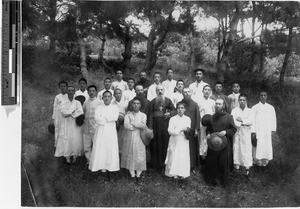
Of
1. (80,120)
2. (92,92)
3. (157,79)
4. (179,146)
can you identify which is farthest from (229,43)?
(80,120)

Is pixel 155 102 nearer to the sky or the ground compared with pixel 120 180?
nearer to the sky

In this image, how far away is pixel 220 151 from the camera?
19.5ft

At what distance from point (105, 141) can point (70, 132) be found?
561mm

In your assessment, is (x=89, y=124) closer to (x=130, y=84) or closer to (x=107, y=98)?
(x=107, y=98)

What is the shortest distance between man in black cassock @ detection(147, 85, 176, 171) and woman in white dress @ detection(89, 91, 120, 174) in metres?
0.50

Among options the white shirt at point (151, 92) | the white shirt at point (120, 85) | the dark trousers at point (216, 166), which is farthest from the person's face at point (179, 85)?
the dark trousers at point (216, 166)

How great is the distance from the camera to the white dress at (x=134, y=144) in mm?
5910

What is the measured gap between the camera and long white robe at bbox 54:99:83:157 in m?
6.04

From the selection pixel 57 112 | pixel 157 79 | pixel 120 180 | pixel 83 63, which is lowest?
pixel 120 180

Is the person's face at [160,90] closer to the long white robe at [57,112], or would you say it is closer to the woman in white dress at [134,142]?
the woman in white dress at [134,142]

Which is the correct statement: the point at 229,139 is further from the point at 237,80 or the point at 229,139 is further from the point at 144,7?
the point at 144,7

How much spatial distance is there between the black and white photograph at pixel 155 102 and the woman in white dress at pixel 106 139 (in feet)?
0.05

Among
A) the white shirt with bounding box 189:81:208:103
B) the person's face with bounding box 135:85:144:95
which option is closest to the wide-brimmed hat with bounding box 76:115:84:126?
the person's face with bounding box 135:85:144:95

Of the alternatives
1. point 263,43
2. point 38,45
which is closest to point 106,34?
point 38,45
